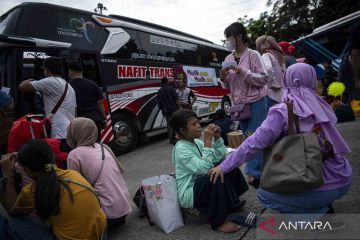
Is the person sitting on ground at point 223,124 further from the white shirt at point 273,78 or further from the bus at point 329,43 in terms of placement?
the bus at point 329,43

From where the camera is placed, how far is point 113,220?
315cm

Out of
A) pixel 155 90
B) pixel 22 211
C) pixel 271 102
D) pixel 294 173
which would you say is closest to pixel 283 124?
pixel 294 173

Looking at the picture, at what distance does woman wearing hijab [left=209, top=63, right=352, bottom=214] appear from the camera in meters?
2.41

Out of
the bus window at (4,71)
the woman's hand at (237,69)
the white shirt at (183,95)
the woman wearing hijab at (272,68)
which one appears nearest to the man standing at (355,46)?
the woman wearing hijab at (272,68)

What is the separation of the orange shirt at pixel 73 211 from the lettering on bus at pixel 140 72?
17.7 ft

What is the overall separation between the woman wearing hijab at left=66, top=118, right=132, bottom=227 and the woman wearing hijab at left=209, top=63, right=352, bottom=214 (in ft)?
4.06

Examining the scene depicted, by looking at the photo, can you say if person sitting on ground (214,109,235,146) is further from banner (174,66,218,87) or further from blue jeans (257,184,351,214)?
blue jeans (257,184,351,214)

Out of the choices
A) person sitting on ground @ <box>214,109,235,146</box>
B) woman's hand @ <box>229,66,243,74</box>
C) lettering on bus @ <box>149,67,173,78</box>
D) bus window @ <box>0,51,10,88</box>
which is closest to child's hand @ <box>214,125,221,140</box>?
woman's hand @ <box>229,66,243,74</box>

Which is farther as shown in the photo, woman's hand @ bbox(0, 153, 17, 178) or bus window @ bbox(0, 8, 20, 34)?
bus window @ bbox(0, 8, 20, 34)

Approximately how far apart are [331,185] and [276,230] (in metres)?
0.58

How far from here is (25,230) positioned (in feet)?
8.48

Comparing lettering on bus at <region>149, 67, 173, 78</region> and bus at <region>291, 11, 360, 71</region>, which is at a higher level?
bus at <region>291, 11, 360, 71</region>

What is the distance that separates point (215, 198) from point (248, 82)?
4.84ft

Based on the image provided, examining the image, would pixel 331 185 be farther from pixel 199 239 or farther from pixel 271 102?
pixel 271 102
